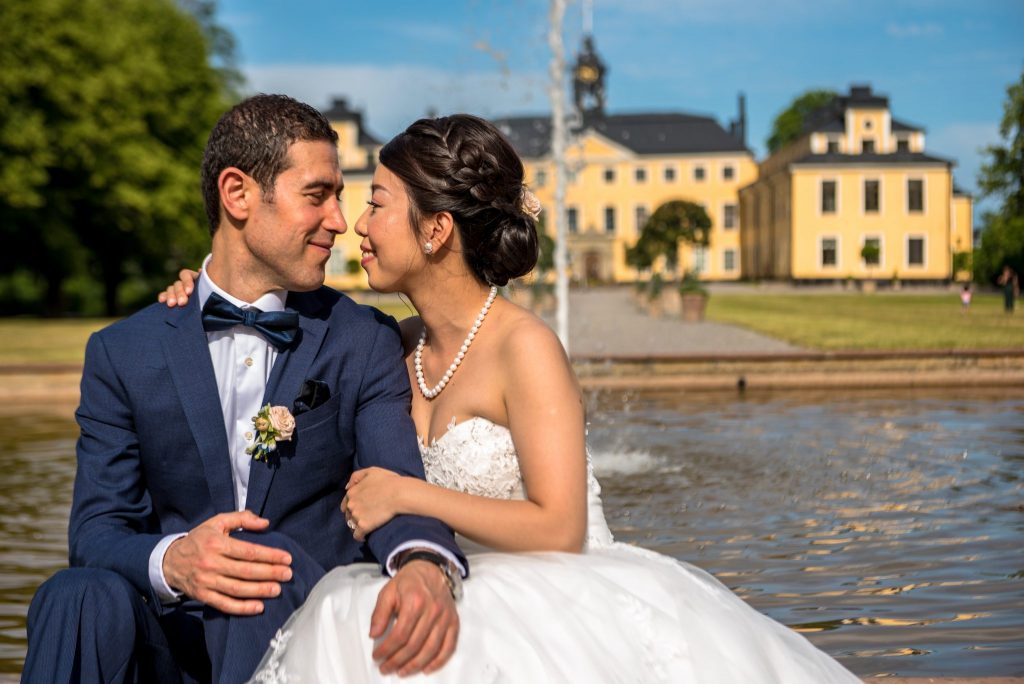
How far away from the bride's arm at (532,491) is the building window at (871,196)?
6728 cm

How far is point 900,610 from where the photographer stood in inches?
197

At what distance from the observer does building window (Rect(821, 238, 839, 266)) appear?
220ft

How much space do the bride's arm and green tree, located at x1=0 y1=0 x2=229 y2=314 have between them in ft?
101

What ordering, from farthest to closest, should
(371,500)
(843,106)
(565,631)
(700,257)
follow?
(700,257) < (843,106) < (371,500) < (565,631)

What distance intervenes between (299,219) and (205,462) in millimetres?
576

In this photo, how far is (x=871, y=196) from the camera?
67062mm

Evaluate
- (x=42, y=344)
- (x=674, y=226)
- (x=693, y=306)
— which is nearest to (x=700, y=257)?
(x=674, y=226)

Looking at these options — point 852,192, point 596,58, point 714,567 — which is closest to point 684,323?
point 714,567

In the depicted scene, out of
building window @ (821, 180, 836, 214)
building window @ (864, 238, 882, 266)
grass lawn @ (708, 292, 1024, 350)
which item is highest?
building window @ (821, 180, 836, 214)

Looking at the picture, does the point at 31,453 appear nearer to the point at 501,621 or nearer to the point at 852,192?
the point at 501,621

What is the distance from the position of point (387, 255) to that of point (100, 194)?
3577 cm

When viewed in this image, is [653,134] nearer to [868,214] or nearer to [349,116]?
[349,116]

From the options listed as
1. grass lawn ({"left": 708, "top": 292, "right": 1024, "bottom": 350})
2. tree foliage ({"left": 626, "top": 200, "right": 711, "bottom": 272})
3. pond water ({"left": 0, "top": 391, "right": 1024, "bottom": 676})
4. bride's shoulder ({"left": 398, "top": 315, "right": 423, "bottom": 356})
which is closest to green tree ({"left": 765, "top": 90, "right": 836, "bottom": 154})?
tree foliage ({"left": 626, "top": 200, "right": 711, "bottom": 272})

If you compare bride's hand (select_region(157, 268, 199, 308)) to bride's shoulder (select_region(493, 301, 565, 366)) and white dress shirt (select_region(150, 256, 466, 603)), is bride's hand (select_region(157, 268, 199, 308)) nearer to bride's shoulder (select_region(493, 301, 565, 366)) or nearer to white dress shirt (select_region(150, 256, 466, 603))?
white dress shirt (select_region(150, 256, 466, 603))
